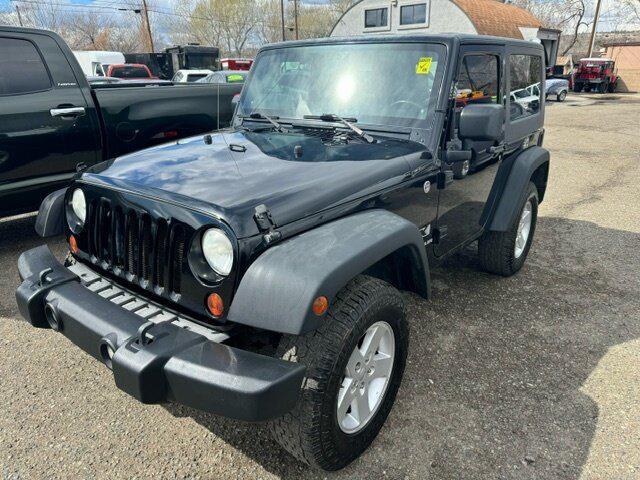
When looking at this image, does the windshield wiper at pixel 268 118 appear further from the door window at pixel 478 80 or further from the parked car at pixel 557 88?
the parked car at pixel 557 88

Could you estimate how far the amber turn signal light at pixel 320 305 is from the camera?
1778 mm

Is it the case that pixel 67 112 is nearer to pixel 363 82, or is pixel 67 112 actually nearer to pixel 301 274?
pixel 363 82

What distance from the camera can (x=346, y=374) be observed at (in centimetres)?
215

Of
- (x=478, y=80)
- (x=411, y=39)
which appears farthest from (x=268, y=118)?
(x=478, y=80)

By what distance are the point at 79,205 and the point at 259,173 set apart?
1.03 meters

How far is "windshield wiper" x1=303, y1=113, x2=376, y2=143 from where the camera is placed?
2848 millimetres

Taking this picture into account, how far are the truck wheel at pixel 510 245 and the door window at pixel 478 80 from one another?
3.07 ft

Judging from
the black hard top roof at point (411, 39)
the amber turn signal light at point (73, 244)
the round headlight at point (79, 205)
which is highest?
the black hard top roof at point (411, 39)

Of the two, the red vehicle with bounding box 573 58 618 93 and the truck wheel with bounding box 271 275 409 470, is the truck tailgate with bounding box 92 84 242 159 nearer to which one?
the truck wheel with bounding box 271 275 409 470

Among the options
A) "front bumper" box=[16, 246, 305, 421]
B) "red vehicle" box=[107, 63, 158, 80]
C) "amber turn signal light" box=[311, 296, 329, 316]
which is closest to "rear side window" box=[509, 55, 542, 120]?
"amber turn signal light" box=[311, 296, 329, 316]

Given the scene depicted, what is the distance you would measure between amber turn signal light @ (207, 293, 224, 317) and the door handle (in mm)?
3438

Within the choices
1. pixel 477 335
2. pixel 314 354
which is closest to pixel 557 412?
pixel 477 335

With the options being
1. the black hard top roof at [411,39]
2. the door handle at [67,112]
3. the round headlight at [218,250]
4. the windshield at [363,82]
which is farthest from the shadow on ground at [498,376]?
the door handle at [67,112]

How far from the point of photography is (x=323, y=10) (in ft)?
202
